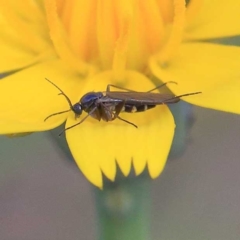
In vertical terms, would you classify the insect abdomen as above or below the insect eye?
below

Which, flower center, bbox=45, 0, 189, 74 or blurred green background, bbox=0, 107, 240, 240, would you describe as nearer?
flower center, bbox=45, 0, 189, 74

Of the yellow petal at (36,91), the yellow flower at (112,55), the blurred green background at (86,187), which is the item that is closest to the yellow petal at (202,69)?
the yellow flower at (112,55)

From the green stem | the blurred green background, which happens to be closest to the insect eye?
the green stem

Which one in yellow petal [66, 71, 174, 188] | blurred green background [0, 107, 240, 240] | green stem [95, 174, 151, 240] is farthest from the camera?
blurred green background [0, 107, 240, 240]

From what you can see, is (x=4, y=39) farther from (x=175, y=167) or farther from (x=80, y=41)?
(x=175, y=167)

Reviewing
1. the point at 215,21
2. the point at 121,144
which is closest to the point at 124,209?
the point at 121,144

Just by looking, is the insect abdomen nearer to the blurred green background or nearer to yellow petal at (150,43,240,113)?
yellow petal at (150,43,240,113)

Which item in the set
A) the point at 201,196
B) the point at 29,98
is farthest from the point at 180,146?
the point at 201,196
